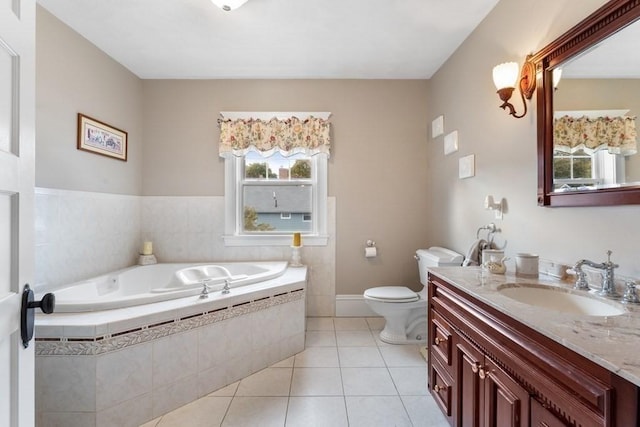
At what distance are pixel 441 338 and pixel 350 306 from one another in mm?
1553

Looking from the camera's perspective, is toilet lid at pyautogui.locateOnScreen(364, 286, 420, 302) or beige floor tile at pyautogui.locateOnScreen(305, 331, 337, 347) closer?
toilet lid at pyautogui.locateOnScreen(364, 286, 420, 302)

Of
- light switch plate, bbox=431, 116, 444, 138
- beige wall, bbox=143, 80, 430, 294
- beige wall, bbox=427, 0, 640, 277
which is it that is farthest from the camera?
beige wall, bbox=143, 80, 430, 294

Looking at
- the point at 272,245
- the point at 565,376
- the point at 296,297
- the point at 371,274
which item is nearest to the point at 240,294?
the point at 296,297

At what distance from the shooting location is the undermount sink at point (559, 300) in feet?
3.56

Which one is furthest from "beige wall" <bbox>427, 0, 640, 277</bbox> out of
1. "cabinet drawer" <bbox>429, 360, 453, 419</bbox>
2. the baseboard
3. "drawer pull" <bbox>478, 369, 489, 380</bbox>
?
the baseboard

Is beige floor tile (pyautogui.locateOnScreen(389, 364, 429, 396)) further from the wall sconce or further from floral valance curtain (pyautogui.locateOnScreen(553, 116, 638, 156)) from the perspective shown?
floral valance curtain (pyautogui.locateOnScreen(553, 116, 638, 156))

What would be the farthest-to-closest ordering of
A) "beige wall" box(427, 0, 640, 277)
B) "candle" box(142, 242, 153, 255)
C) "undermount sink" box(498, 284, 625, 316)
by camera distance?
"candle" box(142, 242, 153, 255)
"beige wall" box(427, 0, 640, 277)
"undermount sink" box(498, 284, 625, 316)

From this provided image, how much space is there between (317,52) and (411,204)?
169cm

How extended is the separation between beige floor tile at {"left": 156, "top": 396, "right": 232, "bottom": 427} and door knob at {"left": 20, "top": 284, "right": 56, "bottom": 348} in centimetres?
114

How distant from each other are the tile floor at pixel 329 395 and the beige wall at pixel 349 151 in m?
0.89

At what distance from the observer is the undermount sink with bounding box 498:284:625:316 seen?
3.56 ft

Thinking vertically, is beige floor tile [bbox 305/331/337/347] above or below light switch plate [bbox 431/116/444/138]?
below

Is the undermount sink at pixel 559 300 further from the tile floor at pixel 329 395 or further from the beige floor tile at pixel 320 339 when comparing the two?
the beige floor tile at pixel 320 339

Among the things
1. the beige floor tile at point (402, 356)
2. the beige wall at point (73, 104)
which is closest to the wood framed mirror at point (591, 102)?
the beige floor tile at point (402, 356)
